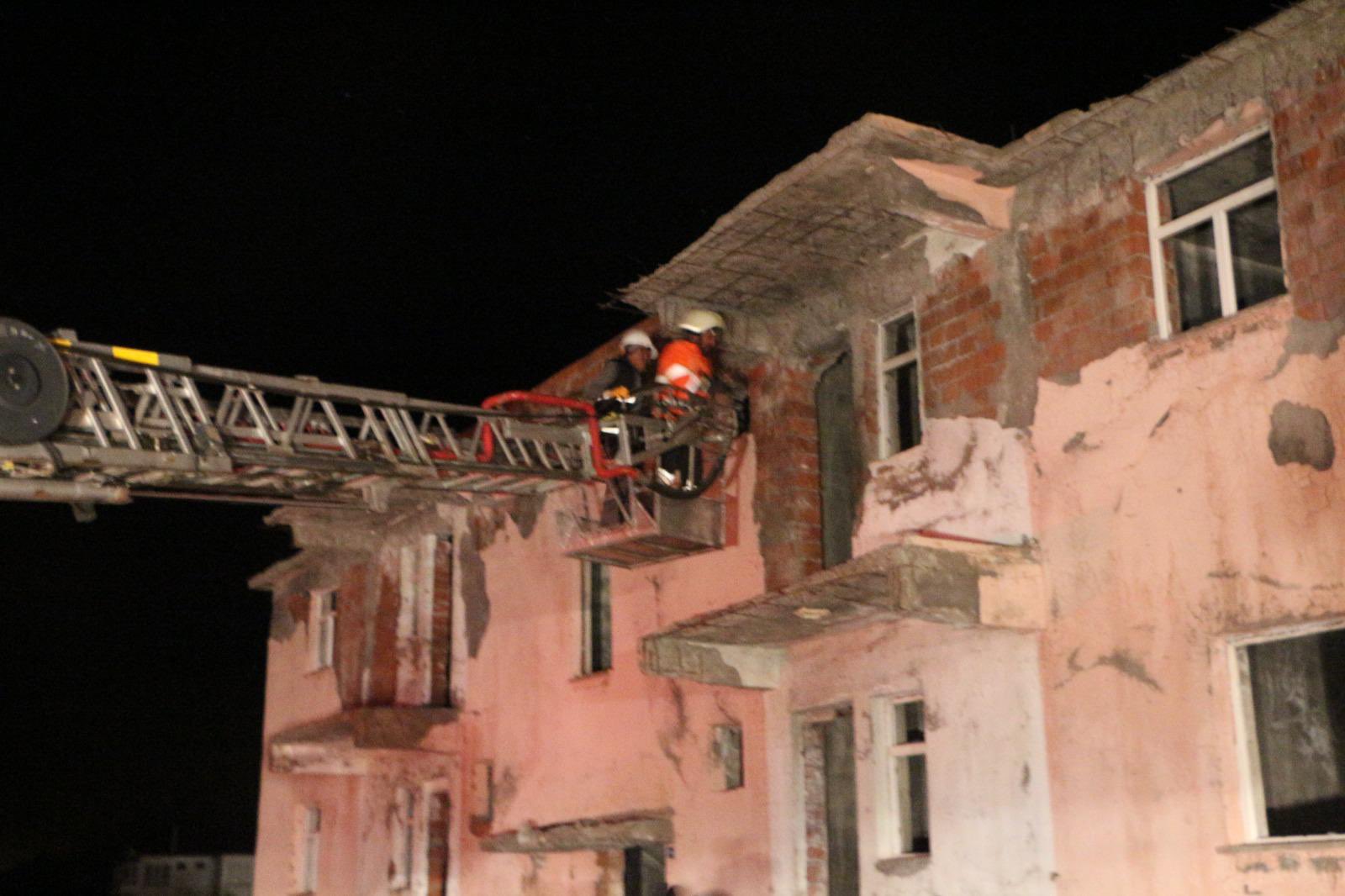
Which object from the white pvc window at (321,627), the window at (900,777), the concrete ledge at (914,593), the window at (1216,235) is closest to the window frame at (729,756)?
the concrete ledge at (914,593)

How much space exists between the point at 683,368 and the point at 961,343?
8.15ft

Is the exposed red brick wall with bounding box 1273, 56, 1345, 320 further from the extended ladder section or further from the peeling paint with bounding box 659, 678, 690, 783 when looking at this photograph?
the peeling paint with bounding box 659, 678, 690, 783

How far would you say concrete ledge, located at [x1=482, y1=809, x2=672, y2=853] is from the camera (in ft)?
42.7

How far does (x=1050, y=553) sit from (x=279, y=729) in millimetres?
15682

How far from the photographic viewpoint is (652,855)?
13.8 meters

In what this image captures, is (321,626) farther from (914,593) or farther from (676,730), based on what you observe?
(914,593)

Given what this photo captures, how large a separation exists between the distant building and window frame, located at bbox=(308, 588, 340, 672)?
9398 mm

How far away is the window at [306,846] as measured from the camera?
2066 cm

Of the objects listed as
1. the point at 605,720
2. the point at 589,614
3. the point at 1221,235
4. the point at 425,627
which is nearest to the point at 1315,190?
the point at 1221,235

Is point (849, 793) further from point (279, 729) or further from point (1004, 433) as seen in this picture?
point (279, 729)

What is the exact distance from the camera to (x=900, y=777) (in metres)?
10.9

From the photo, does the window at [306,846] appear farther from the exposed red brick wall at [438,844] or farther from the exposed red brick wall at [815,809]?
the exposed red brick wall at [815,809]

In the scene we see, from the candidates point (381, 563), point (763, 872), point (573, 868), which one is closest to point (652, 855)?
point (573, 868)

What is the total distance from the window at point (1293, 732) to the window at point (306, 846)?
15.1 m
